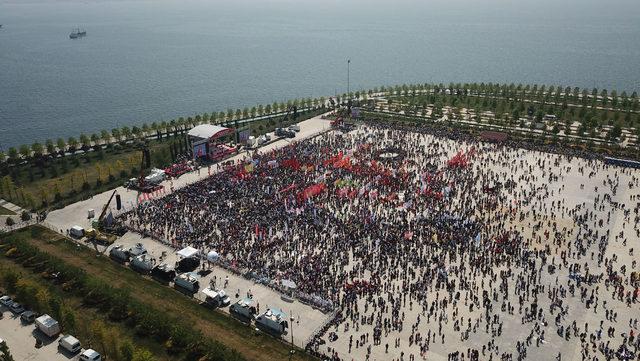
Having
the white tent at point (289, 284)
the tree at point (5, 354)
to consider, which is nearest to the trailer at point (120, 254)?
the tree at point (5, 354)

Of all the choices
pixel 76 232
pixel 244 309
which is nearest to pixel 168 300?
pixel 244 309

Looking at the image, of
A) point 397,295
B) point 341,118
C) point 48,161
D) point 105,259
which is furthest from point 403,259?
point 48,161

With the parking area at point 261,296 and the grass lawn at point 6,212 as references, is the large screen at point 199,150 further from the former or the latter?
the parking area at point 261,296

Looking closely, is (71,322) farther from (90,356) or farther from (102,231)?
(102,231)

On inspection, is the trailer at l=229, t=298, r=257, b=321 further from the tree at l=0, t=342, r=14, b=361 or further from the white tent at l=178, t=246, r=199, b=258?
the tree at l=0, t=342, r=14, b=361

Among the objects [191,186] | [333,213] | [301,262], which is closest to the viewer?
[301,262]

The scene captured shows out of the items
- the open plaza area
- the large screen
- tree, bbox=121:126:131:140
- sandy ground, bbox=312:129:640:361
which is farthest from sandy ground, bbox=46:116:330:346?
tree, bbox=121:126:131:140

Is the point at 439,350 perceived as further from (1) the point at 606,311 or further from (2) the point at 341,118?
(2) the point at 341,118
